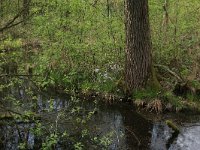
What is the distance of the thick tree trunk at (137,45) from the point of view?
44.3 ft

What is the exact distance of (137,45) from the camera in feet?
45.1

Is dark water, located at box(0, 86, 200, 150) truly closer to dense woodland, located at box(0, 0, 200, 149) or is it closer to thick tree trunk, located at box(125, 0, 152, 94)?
dense woodland, located at box(0, 0, 200, 149)

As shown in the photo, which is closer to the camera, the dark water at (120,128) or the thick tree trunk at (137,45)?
the dark water at (120,128)

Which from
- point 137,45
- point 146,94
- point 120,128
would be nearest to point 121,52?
point 137,45

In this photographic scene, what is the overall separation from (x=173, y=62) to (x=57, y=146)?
7503 millimetres

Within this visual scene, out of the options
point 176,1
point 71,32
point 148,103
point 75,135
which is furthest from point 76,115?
point 176,1

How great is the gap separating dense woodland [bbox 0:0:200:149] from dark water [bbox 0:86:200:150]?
0.65 m

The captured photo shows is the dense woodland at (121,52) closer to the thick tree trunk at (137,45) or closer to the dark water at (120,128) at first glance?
the thick tree trunk at (137,45)

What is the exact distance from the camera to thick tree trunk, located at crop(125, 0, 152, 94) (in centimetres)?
1352

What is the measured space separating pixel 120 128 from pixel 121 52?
422 centimetres

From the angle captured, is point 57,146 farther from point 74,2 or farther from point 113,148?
point 74,2

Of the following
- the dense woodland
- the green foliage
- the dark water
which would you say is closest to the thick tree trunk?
the dense woodland

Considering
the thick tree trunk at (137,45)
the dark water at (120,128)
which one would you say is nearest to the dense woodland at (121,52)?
the thick tree trunk at (137,45)

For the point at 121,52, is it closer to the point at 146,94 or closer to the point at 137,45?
the point at 137,45
